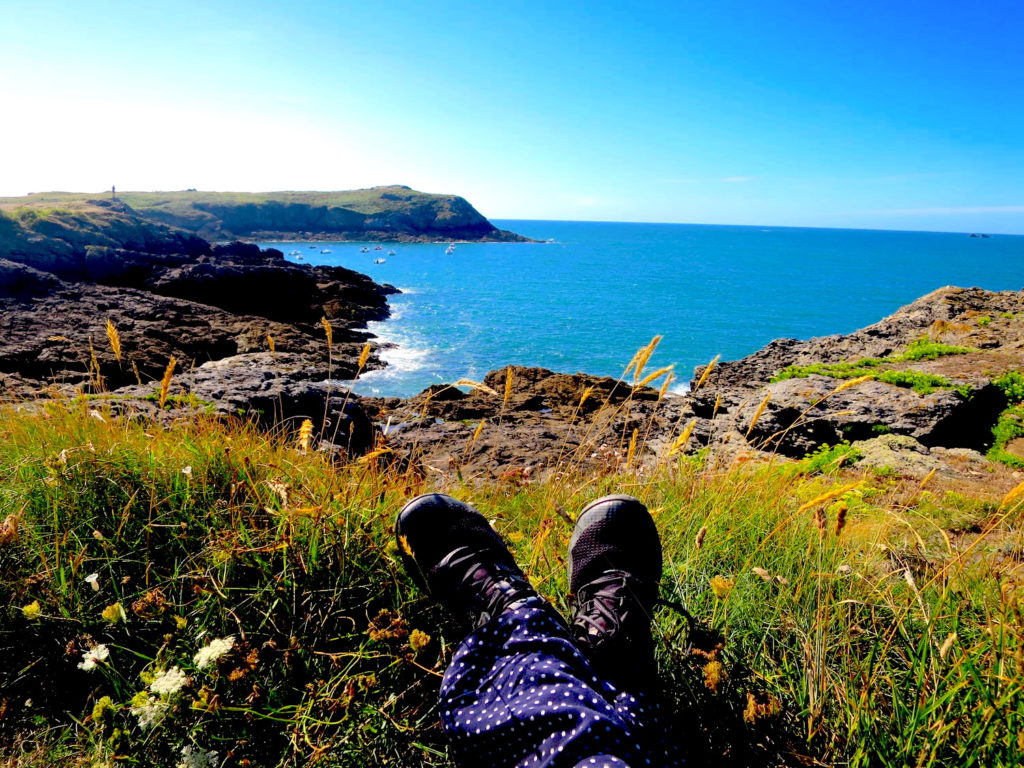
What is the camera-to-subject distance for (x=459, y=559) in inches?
81.5

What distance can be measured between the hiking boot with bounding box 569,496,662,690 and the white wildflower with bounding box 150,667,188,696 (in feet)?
4.10

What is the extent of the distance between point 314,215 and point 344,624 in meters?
132

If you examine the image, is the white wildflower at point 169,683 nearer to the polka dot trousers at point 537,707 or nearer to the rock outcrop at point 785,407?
the polka dot trousers at point 537,707

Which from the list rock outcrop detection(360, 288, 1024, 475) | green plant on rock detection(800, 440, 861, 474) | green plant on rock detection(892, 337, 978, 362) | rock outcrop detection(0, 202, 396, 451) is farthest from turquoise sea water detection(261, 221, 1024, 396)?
green plant on rock detection(800, 440, 861, 474)

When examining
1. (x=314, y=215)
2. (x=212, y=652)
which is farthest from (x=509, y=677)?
(x=314, y=215)

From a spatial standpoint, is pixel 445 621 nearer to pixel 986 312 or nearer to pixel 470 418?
pixel 470 418

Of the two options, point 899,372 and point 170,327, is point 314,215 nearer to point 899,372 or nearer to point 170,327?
point 170,327

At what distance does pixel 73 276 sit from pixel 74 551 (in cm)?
3626

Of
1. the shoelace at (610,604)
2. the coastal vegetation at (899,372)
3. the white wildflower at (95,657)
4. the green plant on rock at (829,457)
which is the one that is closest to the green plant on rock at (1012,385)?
the coastal vegetation at (899,372)

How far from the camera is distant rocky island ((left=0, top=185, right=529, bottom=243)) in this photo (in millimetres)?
102938

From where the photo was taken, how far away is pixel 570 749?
4.45ft

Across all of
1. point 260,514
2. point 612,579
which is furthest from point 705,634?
point 260,514

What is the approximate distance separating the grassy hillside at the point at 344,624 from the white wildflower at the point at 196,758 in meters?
0.05

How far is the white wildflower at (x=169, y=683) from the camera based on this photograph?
5.00 ft
